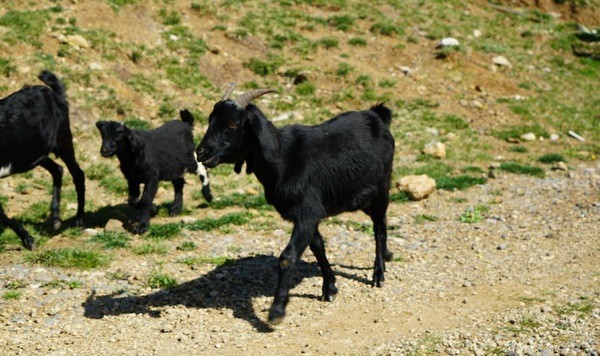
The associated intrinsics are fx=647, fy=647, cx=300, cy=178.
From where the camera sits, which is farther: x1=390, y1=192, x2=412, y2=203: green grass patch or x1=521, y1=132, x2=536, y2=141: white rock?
x1=521, y1=132, x2=536, y2=141: white rock

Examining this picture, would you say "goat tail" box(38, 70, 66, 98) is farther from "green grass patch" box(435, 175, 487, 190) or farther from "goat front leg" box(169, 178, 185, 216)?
"green grass patch" box(435, 175, 487, 190)

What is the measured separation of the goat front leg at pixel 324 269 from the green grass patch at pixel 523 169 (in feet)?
23.1

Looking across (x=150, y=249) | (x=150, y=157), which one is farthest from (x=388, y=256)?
(x=150, y=157)

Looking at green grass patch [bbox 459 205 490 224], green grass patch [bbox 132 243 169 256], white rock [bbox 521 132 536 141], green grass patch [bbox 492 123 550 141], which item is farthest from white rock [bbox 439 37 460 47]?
green grass patch [bbox 132 243 169 256]

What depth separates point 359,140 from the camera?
809cm

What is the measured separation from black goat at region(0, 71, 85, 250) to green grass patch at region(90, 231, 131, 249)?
0.87m

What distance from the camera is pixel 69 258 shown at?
341 inches

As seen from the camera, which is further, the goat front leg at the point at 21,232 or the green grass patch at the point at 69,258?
the goat front leg at the point at 21,232

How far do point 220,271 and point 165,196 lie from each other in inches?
163

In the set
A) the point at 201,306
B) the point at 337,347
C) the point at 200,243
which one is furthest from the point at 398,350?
the point at 200,243

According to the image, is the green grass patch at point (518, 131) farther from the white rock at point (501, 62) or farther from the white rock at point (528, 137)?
the white rock at point (501, 62)

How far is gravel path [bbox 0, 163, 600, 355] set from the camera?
6.67 meters

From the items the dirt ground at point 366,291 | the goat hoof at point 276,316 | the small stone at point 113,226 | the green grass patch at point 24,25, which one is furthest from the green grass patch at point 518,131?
the green grass patch at point 24,25

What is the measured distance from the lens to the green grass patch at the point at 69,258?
855cm
